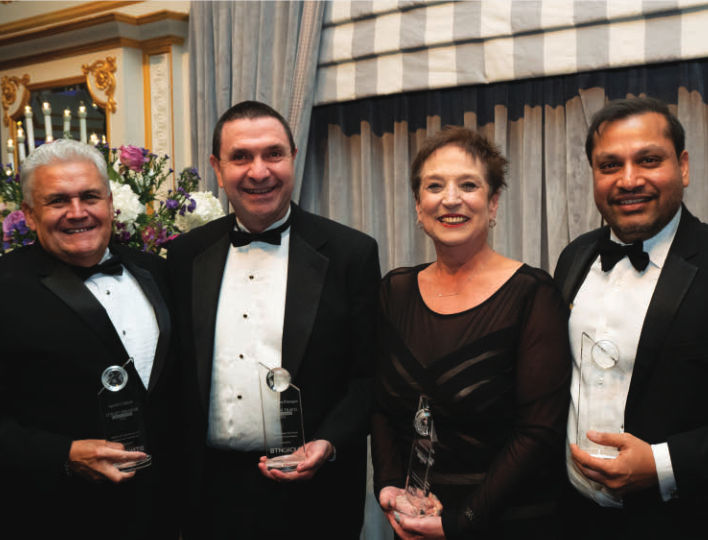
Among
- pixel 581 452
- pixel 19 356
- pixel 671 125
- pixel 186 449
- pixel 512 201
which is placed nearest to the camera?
pixel 581 452

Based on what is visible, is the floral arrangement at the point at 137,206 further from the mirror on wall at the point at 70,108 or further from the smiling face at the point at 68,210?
the mirror on wall at the point at 70,108

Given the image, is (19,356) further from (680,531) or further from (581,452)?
(680,531)

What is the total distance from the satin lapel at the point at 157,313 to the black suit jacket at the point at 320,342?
Answer: 7cm

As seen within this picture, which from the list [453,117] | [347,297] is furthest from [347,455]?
[453,117]

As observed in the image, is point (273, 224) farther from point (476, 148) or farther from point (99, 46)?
point (99, 46)

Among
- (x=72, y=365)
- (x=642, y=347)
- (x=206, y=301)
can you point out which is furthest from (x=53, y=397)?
(x=642, y=347)

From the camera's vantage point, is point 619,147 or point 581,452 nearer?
point 581,452

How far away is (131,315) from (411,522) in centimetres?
98

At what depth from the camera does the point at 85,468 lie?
1.73 meters

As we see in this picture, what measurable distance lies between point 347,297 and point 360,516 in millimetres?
701

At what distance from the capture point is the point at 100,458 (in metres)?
1.69

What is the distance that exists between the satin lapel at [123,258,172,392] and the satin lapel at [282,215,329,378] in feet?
1.15

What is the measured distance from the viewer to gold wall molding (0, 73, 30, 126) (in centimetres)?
430

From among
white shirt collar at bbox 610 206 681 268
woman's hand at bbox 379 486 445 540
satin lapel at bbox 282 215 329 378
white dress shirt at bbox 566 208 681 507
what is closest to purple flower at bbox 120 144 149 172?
satin lapel at bbox 282 215 329 378
